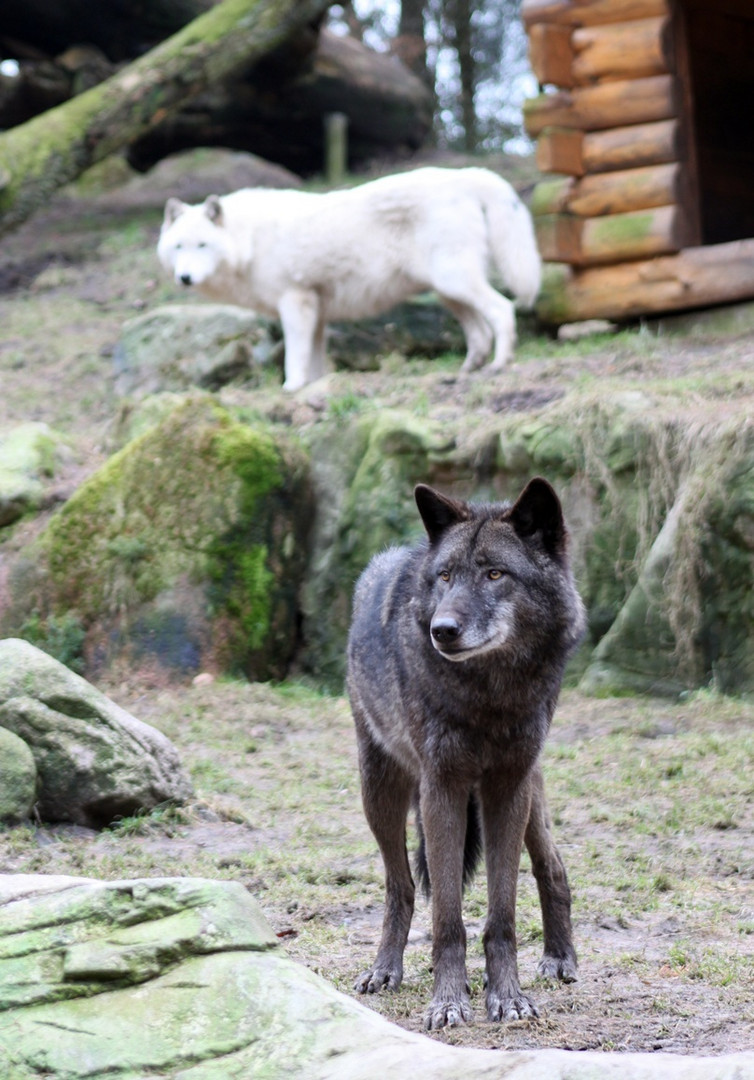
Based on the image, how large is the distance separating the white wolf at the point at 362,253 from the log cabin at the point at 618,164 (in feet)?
1.43

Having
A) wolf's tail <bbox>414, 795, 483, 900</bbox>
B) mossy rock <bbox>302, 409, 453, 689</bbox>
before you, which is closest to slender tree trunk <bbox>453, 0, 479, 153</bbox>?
mossy rock <bbox>302, 409, 453, 689</bbox>

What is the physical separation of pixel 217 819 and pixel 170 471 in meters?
3.43

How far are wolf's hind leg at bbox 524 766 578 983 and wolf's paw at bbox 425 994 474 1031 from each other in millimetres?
490

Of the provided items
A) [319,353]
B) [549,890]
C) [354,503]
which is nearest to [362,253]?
[319,353]

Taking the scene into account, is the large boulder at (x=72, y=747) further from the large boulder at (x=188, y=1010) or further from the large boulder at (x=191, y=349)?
the large boulder at (x=191, y=349)

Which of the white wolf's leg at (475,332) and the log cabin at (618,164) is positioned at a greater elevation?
the log cabin at (618,164)

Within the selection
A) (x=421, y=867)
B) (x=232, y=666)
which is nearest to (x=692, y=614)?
(x=232, y=666)

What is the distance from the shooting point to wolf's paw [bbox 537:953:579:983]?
13.0ft

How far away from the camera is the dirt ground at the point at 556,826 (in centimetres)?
376

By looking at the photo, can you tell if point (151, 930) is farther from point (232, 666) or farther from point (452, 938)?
point (232, 666)

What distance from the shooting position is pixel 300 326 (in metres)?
10.9

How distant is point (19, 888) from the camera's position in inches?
123

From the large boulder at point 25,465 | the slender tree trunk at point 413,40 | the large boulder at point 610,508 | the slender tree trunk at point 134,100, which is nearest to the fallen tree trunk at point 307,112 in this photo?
the slender tree trunk at point 134,100

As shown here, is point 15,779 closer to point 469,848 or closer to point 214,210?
point 469,848
